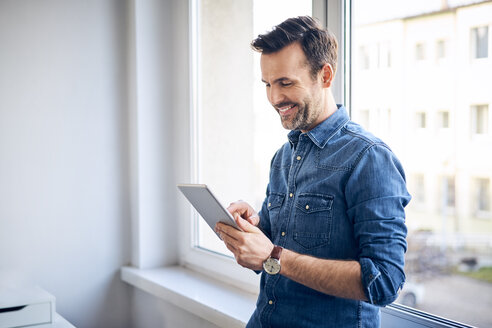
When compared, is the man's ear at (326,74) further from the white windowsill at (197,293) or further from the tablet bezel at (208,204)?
the white windowsill at (197,293)

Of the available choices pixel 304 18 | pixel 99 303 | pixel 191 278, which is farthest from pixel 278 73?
pixel 99 303

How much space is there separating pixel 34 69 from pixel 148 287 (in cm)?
108

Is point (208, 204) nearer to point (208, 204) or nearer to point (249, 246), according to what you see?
point (208, 204)

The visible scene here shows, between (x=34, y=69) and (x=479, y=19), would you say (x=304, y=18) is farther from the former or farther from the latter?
(x=34, y=69)

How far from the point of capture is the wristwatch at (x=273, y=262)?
1.03 m

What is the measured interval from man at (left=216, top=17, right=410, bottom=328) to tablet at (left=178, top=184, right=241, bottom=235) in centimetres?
3

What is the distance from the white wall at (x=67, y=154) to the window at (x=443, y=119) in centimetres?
157

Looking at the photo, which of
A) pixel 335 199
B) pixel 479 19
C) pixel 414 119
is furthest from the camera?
pixel 414 119

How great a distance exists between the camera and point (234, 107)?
82.2 inches

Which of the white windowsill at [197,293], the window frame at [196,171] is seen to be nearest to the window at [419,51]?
the window frame at [196,171]

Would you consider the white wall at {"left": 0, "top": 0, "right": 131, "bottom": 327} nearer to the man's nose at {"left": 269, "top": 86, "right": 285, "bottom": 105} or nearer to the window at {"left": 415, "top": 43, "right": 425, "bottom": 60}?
the man's nose at {"left": 269, "top": 86, "right": 285, "bottom": 105}

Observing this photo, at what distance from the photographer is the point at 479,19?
1135 mm

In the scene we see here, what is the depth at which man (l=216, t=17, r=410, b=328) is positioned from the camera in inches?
36.8

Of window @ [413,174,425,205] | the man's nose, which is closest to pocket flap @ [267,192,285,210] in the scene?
the man's nose
